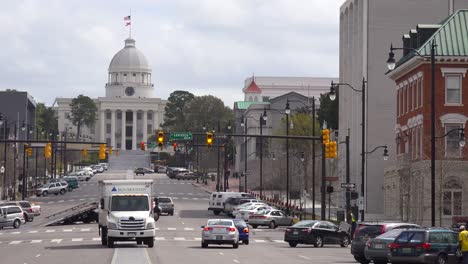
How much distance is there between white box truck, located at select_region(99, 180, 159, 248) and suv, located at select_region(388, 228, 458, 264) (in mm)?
14066

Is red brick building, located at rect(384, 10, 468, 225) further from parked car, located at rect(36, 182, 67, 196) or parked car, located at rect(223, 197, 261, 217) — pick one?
parked car, located at rect(36, 182, 67, 196)

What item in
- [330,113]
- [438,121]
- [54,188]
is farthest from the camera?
[330,113]

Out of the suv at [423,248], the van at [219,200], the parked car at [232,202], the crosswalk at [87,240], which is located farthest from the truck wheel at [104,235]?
the van at [219,200]

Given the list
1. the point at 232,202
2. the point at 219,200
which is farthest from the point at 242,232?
the point at 219,200

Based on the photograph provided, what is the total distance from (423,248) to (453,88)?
123 ft

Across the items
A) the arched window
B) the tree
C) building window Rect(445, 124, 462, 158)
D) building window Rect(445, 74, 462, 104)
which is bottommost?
the arched window

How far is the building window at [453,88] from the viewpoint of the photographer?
249ft

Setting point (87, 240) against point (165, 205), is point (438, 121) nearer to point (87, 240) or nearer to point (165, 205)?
point (87, 240)

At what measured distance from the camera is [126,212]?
51.9 meters

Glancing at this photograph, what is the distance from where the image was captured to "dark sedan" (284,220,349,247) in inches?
2260

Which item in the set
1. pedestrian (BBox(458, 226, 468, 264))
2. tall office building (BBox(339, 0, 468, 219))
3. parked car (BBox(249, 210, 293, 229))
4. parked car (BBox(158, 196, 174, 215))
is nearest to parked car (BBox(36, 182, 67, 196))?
parked car (BBox(158, 196, 174, 215))

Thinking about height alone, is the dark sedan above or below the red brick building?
below

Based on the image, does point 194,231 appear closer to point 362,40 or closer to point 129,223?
point 129,223

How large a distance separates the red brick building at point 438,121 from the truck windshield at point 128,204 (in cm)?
2268
